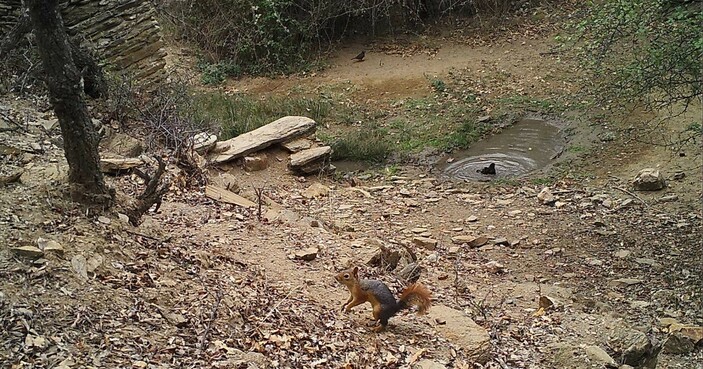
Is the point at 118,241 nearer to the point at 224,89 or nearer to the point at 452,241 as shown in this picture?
the point at 452,241

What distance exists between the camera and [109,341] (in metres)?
3.26

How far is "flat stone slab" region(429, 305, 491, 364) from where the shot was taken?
420 cm

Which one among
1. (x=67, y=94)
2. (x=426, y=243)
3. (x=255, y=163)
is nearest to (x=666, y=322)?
(x=426, y=243)

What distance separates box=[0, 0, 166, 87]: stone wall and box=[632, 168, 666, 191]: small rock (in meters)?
5.27

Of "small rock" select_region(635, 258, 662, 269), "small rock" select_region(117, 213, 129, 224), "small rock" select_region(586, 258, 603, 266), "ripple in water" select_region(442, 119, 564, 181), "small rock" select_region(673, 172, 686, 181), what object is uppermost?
"small rock" select_region(117, 213, 129, 224)

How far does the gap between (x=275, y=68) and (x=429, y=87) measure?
269 centimetres

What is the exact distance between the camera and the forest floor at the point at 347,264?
3.49 meters

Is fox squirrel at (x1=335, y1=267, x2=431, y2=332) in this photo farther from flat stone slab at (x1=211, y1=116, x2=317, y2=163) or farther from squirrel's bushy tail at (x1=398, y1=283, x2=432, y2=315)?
flat stone slab at (x1=211, y1=116, x2=317, y2=163)

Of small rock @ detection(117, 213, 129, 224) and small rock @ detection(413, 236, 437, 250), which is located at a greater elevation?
small rock @ detection(117, 213, 129, 224)

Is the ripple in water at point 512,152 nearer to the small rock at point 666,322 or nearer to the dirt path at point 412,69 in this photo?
the dirt path at point 412,69

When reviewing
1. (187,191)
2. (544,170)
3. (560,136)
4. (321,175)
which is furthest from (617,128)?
(187,191)

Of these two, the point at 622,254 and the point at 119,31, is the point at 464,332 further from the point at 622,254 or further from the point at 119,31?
the point at 119,31

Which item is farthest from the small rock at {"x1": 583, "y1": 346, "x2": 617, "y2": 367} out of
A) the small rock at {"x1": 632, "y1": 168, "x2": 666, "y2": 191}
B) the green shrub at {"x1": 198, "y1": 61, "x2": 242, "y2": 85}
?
the green shrub at {"x1": 198, "y1": 61, "x2": 242, "y2": 85}

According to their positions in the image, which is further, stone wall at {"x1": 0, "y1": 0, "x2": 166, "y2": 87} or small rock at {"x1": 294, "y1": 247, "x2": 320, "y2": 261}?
stone wall at {"x1": 0, "y1": 0, "x2": 166, "y2": 87}
